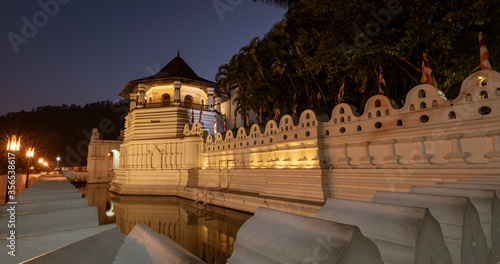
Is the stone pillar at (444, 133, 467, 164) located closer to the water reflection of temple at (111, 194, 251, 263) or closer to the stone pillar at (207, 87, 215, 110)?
the water reflection of temple at (111, 194, 251, 263)

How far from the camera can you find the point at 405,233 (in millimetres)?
1415

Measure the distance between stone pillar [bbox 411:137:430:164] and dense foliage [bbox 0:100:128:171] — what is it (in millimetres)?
55763

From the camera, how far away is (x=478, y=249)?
185 cm

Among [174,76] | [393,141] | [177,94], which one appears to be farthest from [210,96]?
[393,141]

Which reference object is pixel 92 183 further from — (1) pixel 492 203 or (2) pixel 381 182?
(1) pixel 492 203

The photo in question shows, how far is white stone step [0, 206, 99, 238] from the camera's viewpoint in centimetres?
256

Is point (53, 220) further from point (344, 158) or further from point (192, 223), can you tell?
point (344, 158)

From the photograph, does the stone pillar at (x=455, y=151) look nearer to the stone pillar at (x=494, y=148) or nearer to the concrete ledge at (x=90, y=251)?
the stone pillar at (x=494, y=148)

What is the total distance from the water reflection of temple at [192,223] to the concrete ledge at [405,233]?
4634 mm

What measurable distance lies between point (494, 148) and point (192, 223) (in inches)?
333

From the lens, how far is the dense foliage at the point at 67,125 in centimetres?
5231

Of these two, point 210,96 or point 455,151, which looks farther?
point 210,96

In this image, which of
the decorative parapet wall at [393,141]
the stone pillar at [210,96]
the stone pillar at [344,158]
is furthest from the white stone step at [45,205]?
the stone pillar at [210,96]

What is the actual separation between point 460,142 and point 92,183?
1262 inches
